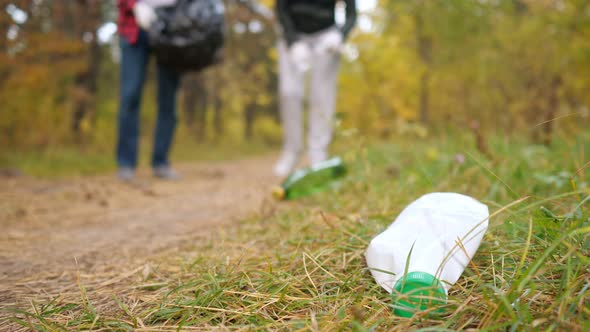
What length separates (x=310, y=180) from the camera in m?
2.23

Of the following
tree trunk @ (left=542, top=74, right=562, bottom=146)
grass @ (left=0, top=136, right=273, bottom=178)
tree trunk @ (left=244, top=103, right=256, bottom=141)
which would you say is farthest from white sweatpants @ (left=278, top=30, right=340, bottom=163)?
tree trunk @ (left=244, top=103, right=256, bottom=141)

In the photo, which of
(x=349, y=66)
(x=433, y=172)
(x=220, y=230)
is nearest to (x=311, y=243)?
(x=220, y=230)

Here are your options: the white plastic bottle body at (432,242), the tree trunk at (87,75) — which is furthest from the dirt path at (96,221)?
the tree trunk at (87,75)

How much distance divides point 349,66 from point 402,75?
4.05 feet

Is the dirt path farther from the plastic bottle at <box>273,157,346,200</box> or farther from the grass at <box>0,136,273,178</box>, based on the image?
the grass at <box>0,136,273,178</box>

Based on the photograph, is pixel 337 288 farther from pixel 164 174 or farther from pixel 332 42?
pixel 164 174

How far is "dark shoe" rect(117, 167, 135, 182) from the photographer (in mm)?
2926

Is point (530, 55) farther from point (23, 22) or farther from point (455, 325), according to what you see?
point (23, 22)

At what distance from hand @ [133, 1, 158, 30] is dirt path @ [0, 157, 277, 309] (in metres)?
1.19

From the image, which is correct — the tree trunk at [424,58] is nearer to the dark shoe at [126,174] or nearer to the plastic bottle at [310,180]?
the plastic bottle at [310,180]

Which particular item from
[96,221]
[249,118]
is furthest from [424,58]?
[96,221]

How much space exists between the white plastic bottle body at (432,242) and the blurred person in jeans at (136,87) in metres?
2.56

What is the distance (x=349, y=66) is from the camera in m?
8.61

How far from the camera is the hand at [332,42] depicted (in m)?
3.07
